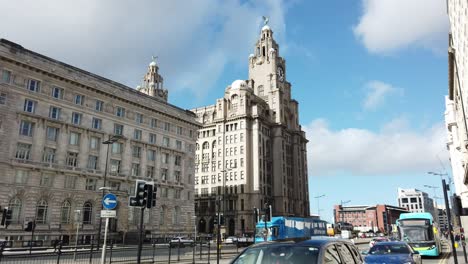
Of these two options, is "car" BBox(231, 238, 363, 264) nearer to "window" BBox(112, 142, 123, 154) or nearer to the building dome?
"window" BBox(112, 142, 123, 154)

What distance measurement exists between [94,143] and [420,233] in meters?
44.3

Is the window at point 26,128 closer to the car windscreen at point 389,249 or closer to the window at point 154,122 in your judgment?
Answer: the window at point 154,122

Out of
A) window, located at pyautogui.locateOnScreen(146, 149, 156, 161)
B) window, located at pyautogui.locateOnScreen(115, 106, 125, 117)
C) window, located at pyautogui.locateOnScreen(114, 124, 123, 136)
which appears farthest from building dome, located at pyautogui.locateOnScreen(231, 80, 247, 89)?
window, located at pyautogui.locateOnScreen(114, 124, 123, 136)

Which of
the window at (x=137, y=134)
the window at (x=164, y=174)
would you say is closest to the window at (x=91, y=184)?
the window at (x=137, y=134)

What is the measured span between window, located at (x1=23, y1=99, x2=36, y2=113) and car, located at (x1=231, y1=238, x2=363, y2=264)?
47.7m

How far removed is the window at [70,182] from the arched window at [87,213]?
3358 mm

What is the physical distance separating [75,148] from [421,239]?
4398cm

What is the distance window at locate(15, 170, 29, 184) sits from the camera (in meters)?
43.6

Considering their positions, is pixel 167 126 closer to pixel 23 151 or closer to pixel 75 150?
pixel 75 150

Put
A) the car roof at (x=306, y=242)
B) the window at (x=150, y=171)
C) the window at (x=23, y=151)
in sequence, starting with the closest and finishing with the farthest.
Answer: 1. the car roof at (x=306, y=242)
2. the window at (x=23, y=151)
3. the window at (x=150, y=171)

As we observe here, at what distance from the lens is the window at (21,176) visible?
143 feet

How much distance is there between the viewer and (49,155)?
47.6 meters

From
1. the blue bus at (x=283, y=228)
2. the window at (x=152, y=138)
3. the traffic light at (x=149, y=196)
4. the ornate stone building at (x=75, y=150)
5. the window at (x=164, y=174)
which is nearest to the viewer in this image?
the traffic light at (x=149, y=196)

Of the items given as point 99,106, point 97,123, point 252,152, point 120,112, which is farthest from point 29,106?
point 252,152
